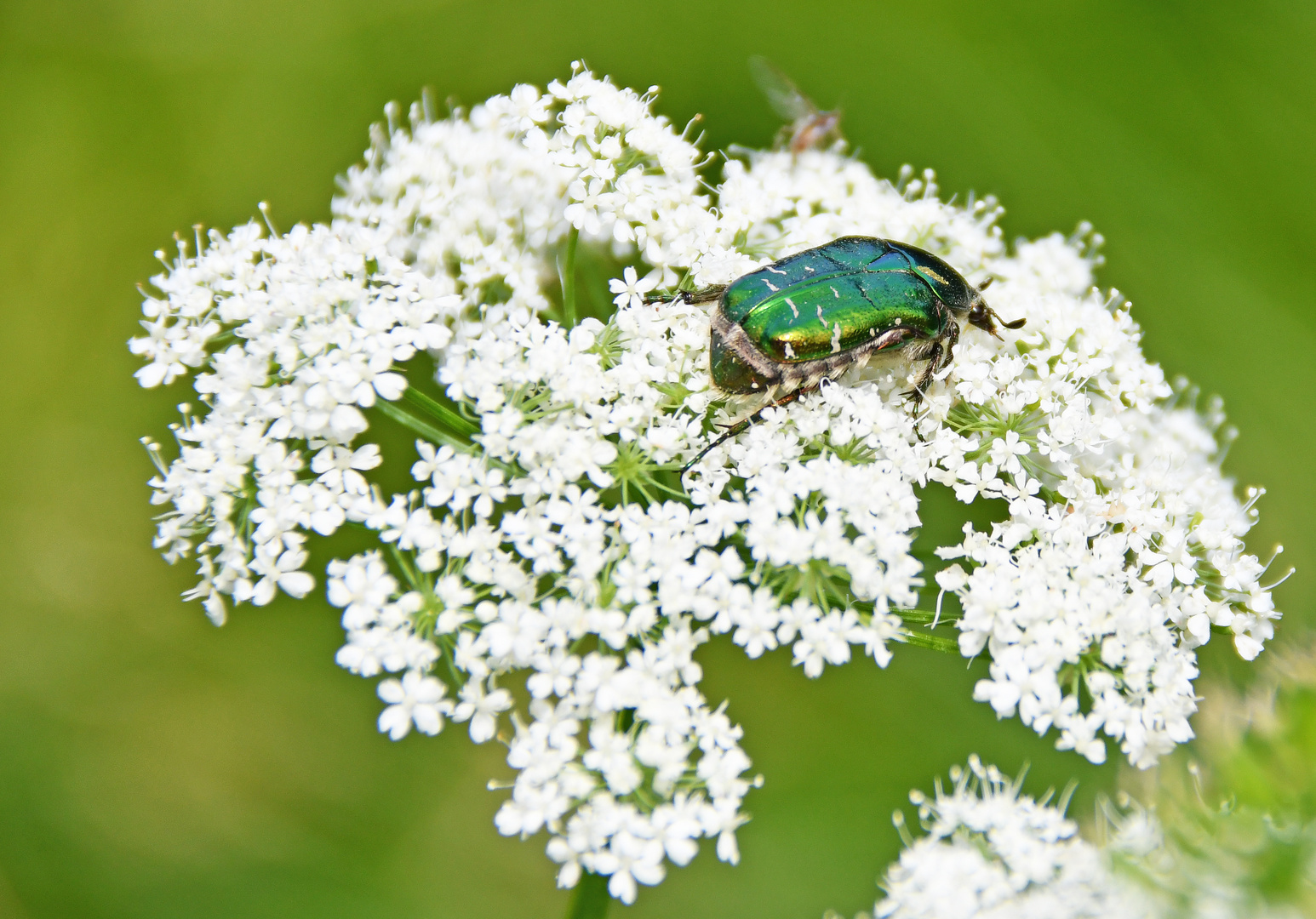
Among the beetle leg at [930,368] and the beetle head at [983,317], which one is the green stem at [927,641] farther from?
the beetle head at [983,317]

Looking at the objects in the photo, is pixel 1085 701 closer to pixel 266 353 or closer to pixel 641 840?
pixel 641 840

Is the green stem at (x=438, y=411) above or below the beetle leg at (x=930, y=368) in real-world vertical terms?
above

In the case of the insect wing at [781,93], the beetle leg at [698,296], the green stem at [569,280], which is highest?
the insect wing at [781,93]

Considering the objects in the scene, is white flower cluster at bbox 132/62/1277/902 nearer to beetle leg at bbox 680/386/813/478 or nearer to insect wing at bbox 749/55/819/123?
beetle leg at bbox 680/386/813/478

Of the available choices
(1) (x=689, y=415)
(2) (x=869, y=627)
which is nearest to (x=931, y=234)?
(1) (x=689, y=415)

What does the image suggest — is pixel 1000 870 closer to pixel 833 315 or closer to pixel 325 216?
pixel 833 315

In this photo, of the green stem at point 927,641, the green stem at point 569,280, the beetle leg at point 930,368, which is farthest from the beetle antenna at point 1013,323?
the green stem at point 569,280

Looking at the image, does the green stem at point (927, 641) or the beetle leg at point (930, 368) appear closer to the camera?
the green stem at point (927, 641)
